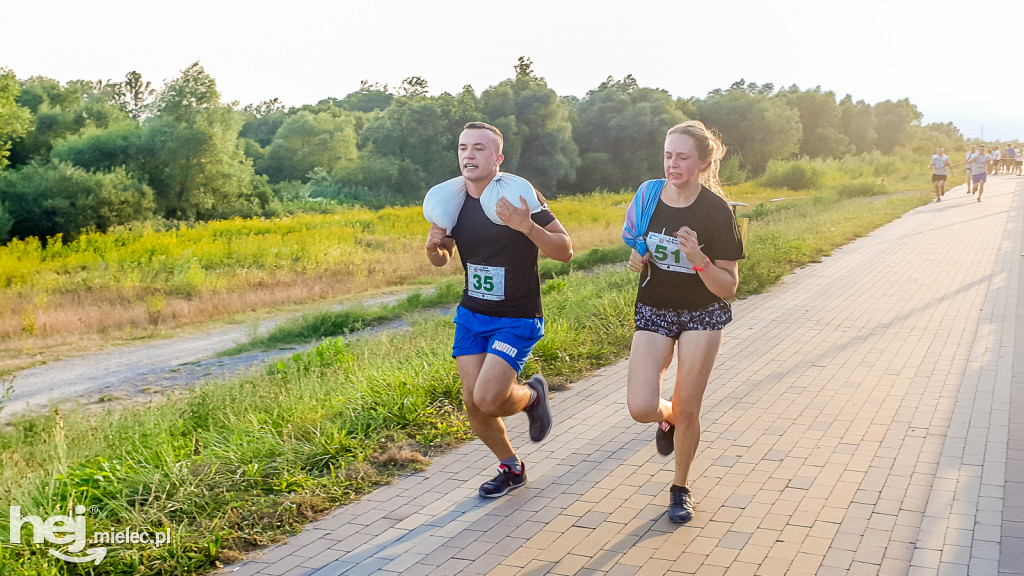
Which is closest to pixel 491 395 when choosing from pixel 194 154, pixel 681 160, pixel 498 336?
pixel 498 336

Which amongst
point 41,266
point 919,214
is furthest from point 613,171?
point 41,266

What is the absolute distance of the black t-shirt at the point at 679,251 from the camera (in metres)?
4.70

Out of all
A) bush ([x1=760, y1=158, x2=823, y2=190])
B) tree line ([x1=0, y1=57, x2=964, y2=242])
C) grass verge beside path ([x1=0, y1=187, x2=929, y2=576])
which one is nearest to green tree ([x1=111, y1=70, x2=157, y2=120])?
tree line ([x1=0, y1=57, x2=964, y2=242])

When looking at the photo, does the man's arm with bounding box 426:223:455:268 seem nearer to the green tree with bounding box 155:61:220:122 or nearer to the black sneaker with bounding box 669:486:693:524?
the black sneaker with bounding box 669:486:693:524

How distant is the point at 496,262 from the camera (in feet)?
16.6

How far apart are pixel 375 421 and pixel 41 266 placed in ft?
79.1

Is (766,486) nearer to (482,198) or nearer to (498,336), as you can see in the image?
(498,336)

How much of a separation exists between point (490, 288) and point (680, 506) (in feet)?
5.15

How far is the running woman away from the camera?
4.72m

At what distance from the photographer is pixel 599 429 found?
21.9 ft

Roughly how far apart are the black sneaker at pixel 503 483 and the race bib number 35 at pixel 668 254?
5.02ft

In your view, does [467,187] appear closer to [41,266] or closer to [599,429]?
[599,429]

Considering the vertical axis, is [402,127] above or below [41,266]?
above

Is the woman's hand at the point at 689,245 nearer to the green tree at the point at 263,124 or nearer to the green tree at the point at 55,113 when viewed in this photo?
the green tree at the point at 55,113
